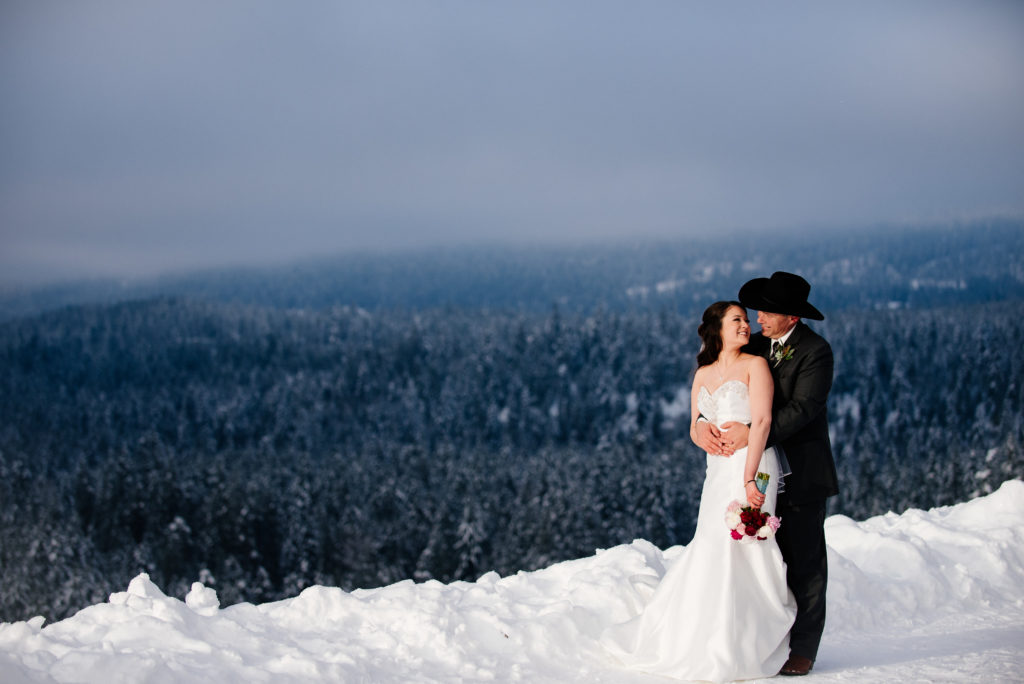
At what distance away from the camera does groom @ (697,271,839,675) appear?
5355 millimetres

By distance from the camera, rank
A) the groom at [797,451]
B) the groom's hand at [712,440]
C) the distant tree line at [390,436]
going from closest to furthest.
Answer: the groom at [797,451] → the groom's hand at [712,440] → the distant tree line at [390,436]

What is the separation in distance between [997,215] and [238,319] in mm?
158457

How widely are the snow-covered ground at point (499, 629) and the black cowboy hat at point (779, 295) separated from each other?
2.32 metres

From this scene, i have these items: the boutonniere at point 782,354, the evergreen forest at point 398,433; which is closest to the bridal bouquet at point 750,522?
the boutonniere at point 782,354

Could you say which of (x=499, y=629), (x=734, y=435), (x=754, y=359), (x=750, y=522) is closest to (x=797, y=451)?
(x=734, y=435)

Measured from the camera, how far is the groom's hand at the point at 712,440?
5.46 meters

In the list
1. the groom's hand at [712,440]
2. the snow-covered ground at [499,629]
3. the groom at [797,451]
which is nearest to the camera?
the snow-covered ground at [499,629]

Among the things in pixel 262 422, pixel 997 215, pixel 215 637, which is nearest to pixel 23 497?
pixel 262 422

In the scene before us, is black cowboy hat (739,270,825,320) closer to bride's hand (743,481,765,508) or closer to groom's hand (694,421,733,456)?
groom's hand (694,421,733,456)

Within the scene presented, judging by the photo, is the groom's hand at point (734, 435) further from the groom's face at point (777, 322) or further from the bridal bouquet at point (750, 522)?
the groom's face at point (777, 322)

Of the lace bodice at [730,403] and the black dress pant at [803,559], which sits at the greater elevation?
the lace bodice at [730,403]

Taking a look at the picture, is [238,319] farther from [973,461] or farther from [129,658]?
[129,658]

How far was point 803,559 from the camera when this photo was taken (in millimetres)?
5520

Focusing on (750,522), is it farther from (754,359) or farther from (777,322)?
(777,322)
